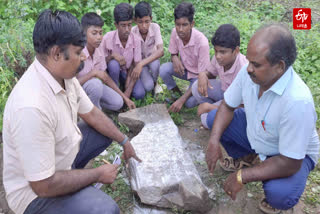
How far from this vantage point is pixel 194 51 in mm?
3791

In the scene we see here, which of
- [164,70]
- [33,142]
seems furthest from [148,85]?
[33,142]

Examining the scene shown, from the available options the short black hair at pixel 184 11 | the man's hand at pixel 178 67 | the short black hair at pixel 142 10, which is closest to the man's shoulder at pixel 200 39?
the short black hair at pixel 184 11

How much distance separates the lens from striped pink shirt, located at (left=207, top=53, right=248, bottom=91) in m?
3.14

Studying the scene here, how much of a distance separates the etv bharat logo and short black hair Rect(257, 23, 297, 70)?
4.18 meters

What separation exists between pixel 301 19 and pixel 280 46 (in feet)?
14.8

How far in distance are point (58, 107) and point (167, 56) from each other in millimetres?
3224

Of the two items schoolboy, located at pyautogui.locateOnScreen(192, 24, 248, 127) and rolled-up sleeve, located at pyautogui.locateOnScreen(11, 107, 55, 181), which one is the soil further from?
rolled-up sleeve, located at pyautogui.locateOnScreen(11, 107, 55, 181)

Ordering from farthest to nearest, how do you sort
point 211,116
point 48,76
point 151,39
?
point 151,39
point 211,116
point 48,76

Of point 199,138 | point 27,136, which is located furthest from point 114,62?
point 27,136

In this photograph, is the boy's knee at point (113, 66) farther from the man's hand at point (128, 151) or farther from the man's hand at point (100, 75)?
the man's hand at point (128, 151)

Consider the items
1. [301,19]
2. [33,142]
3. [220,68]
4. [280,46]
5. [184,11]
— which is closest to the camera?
[33,142]

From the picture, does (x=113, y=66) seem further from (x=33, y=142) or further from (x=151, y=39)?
(x=33, y=142)

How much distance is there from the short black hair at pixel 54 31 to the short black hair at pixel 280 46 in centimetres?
128

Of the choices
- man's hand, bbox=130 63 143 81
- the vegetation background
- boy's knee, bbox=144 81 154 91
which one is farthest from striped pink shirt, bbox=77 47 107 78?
the vegetation background
